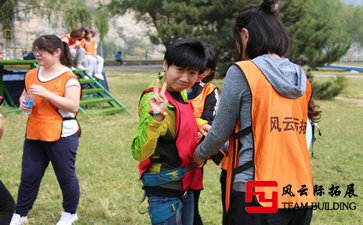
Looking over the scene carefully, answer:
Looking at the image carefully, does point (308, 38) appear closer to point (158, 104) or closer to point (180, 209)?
point (180, 209)

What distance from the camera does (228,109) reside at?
1.74 meters

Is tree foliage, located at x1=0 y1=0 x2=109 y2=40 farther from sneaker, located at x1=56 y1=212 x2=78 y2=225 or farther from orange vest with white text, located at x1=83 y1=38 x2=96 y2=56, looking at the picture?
sneaker, located at x1=56 y1=212 x2=78 y2=225

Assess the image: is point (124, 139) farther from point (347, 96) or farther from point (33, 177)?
point (347, 96)

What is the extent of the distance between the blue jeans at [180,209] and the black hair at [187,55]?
2.28ft

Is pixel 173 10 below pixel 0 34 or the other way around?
the other way around

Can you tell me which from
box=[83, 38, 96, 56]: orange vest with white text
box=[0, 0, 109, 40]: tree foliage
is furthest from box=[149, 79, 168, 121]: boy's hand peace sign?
box=[0, 0, 109, 40]: tree foliage

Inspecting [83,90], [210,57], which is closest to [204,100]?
[210,57]

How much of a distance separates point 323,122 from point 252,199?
758 centimetres

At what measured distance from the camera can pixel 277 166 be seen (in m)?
1.69

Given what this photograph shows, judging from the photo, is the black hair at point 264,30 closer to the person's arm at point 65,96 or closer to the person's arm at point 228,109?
the person's arm at point 228,109

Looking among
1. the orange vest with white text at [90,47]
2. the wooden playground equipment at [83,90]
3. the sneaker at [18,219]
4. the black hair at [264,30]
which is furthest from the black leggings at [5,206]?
the orange vest with white text at [90,47]

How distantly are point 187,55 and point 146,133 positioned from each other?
441 mm

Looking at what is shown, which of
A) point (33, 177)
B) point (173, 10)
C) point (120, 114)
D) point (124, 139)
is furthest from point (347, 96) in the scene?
point (33, 177)

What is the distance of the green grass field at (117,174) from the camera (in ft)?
11.9
